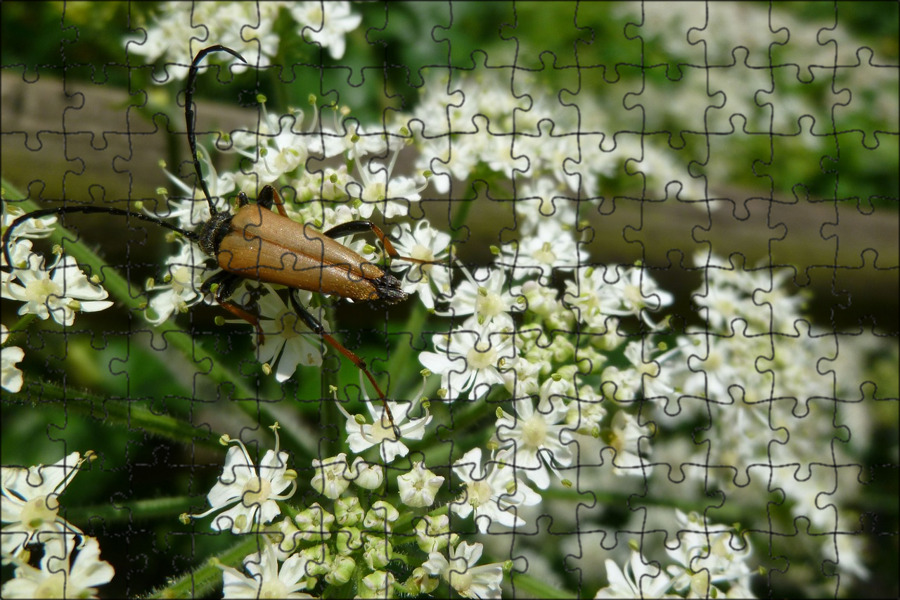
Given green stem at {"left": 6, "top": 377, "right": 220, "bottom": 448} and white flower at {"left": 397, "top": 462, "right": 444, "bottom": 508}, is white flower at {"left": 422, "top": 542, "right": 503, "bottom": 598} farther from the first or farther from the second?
green stem at {"left": 6, "top": 377, "right": 220, "bottom": 448}

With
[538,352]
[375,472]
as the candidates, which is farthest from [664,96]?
[375,472]

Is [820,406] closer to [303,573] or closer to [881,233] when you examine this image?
[881,233]

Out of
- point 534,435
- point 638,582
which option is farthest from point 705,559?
point 534,435

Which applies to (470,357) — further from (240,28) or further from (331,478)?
(240,28)

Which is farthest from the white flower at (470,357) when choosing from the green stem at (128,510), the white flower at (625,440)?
the green stem at (128,510)

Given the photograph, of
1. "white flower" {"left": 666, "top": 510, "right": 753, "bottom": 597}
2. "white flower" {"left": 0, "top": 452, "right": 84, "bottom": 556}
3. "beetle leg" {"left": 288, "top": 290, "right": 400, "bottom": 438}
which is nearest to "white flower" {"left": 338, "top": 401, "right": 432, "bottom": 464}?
"beetle leg" {"left": 288, "top": 290, "right": 400, "bottom": 438}
